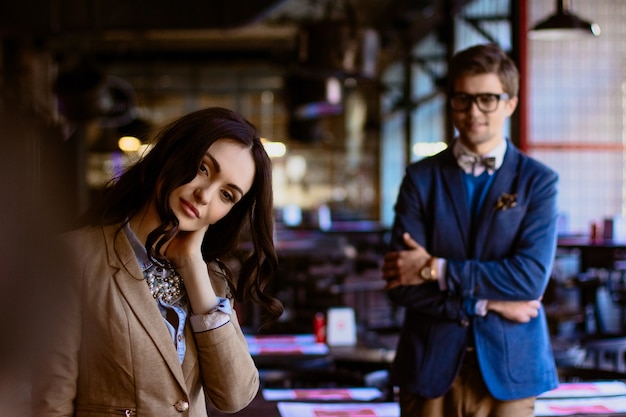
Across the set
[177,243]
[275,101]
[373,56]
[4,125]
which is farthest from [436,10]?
[4,125]

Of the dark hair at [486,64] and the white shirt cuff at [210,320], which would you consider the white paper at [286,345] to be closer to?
the dark hair at [486,64]

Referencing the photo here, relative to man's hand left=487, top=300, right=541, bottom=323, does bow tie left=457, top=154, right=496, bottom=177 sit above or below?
above

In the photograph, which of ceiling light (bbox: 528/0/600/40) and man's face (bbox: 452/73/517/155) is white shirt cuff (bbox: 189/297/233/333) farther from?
ceiling light (bbox: 528/0/600/40)

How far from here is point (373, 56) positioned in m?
7.12

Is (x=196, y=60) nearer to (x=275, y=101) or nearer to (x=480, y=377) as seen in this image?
(x=275, y=101)

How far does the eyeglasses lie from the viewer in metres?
2.19

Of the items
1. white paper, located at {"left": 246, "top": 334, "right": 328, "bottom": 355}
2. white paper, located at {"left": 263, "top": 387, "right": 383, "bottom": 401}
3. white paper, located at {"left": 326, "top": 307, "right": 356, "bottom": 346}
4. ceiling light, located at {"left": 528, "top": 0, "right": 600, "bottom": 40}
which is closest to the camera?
white paper, located at {"left": 263, "top": 387, "right": 383, "bottom": 401}

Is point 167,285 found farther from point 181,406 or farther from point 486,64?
point 486,64

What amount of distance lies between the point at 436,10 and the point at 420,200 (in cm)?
1000

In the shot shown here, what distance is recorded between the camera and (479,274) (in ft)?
6.98

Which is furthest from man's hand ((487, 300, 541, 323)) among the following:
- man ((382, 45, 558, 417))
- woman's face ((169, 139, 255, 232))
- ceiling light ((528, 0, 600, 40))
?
ceiling light ((528, 0, 600, 40))

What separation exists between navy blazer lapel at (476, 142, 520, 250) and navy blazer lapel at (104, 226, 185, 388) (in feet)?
3.39

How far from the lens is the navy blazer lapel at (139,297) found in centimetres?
133

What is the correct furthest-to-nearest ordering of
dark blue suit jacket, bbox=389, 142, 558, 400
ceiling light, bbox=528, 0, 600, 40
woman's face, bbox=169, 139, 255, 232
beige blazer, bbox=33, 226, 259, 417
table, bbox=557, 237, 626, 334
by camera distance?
table, bbox=557, 237, 626, 334 → ceiling light, bbox=528, 0, 600, 40 → dark blue suit jacket, bbox=389, 142, 558, 400 → woman's face, bbox=169, 139, 255, 232 → beige blazer, bbox=33, 226, 259, 417
